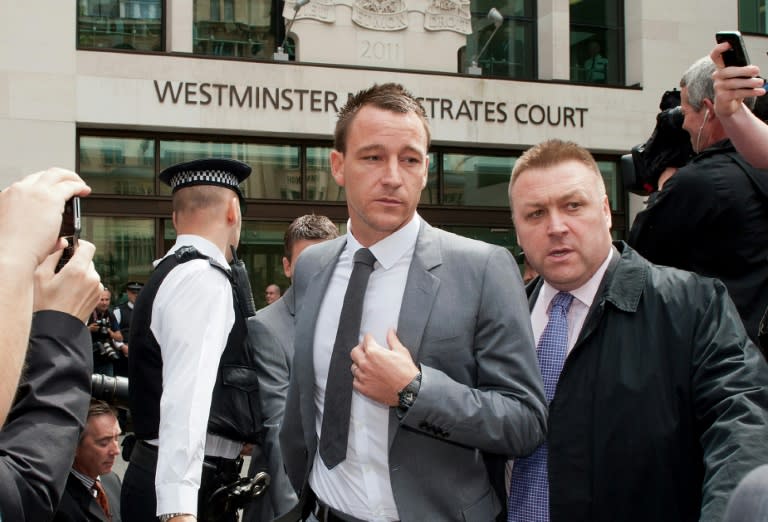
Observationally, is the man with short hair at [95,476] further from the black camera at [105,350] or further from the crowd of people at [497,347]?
the black camera at [105,350]

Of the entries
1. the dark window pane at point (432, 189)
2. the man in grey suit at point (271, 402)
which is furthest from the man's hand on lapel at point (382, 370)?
the dark window pane at point (432, 189)

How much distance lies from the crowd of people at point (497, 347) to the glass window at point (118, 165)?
11.1 metres

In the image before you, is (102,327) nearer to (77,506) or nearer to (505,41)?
(77,506)

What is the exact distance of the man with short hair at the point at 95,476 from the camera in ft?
12.5

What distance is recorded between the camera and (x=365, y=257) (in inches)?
96.0

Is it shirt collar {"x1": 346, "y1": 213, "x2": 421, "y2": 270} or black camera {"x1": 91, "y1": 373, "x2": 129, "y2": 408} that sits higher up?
shirt collar {"x1": 346, "y1": 213, "x2": 421, "y2": 270}

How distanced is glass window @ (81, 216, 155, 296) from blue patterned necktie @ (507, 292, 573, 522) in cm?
1147

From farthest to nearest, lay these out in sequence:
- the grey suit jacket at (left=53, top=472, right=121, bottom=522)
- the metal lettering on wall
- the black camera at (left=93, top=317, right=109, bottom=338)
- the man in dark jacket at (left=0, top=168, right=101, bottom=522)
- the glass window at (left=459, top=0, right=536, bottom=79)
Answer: the glass window at (left=459, top=0, right=536, bottom=79) → the metal lettering on wall → the black camera at (left=93, top=317, right=109, bottom=338) → the grey suit jacket at (left=53, top=472, right=121, bottom=522) → the man in dark jacket at (left=0, top=168, right=101, bottom=522)

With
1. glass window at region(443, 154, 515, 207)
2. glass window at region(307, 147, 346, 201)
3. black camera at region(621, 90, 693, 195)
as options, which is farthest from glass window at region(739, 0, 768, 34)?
black camera at region(621, 90, 693, 195)

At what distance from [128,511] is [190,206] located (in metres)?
1.33

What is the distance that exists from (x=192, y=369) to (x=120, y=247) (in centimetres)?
1075

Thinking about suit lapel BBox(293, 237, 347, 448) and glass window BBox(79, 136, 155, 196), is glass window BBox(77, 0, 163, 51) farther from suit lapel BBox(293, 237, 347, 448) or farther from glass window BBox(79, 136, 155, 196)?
suit lapel BBox(293, 237, 347, 448)

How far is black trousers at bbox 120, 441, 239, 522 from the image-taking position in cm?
337

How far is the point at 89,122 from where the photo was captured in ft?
41.9
